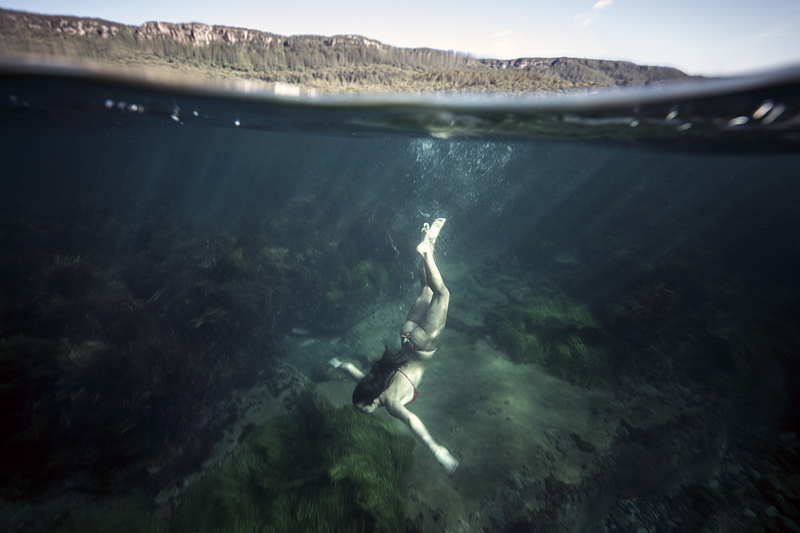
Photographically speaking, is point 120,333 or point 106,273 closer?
point 120,333

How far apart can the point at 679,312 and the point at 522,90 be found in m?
9.57

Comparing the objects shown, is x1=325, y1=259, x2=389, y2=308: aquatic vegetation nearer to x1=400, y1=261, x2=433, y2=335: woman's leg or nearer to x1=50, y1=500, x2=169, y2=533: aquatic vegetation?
x1=400, y1=261, x2=433, y2=335: woman's leg

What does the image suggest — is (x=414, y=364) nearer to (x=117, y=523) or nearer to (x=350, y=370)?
(x=350, y=370)

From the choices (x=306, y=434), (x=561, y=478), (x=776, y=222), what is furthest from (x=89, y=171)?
(x=776, y=222)

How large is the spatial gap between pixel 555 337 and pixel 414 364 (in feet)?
16.4

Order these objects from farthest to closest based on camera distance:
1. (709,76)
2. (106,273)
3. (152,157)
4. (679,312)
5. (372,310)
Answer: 1. (152,157)
2. (372,310)
3. (106,273)
4. (679,312)
5. (709,76)

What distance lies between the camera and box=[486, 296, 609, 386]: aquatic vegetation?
8375 mm

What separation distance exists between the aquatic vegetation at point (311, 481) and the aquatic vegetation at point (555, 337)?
4.72m

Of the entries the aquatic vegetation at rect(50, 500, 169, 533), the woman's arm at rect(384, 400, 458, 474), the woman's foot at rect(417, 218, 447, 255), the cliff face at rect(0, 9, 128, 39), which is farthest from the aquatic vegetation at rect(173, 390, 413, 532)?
the cliff face at rect(0, 9, 128, 39)

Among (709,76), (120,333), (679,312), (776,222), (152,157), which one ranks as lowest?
(152,157)

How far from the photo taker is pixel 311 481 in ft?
18.8

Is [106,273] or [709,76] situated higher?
[709,76]

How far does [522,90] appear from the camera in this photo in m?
6.79

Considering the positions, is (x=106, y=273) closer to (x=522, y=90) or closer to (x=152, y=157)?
(x=522, y=90)
